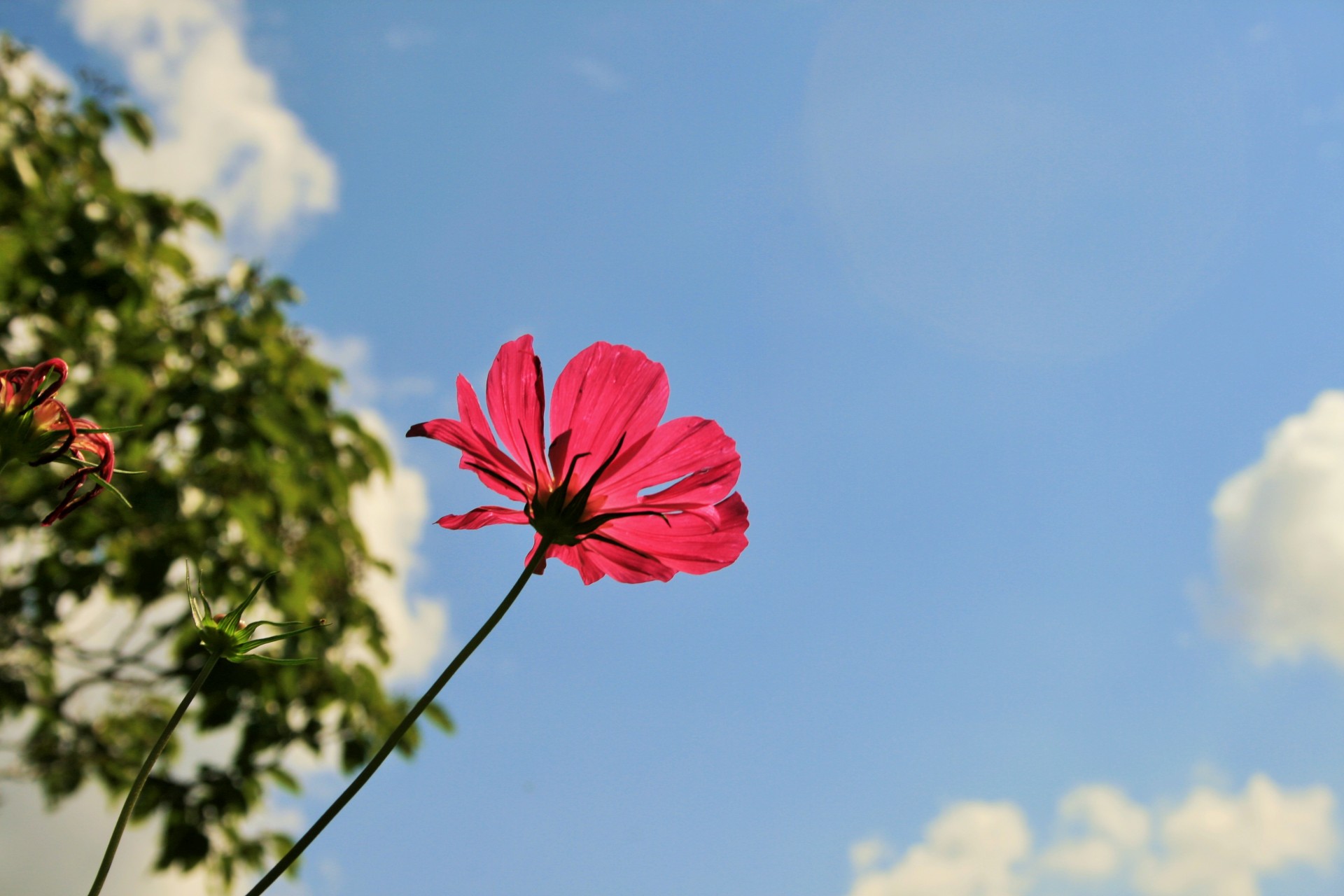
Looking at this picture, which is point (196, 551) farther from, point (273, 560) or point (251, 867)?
point (251, 867)

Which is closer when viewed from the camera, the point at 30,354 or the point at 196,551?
the point at 30,354

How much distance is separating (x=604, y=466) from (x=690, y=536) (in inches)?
2.3

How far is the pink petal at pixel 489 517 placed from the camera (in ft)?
1.70

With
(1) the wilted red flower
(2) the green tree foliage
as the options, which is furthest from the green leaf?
(1) the wilted red flower

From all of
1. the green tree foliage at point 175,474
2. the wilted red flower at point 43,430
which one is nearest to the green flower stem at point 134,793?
the wilted red flower at point 43,430

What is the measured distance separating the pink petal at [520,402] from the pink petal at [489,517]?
0.03 metres

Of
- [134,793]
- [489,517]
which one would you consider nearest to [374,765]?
[134,793]

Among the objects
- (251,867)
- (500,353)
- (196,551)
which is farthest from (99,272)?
(500,353)

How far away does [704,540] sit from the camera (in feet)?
1.74

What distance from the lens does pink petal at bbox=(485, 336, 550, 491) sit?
544mm

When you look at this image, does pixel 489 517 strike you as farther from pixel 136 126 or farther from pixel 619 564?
pixel 136 126

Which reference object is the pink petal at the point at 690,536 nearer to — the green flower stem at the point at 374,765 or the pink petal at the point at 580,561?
Result: the pink petal at the point at 580,561

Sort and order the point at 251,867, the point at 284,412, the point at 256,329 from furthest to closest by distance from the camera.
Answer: the point at 251,867 → the point at 256,329 → the point at 284,412

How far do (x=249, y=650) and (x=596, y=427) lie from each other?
21 centimetres
